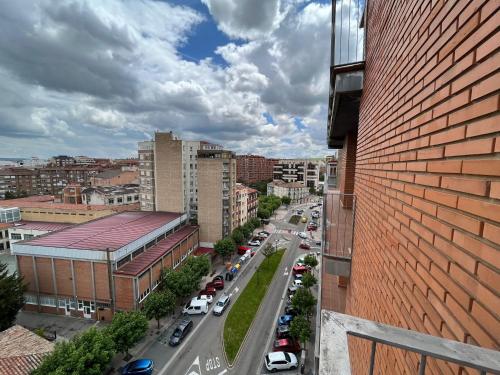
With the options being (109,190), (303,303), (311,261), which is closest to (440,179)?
(303,303)

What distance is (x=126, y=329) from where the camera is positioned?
12539 millimetres

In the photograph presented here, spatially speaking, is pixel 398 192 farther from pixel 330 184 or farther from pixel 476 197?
pixel 330 184

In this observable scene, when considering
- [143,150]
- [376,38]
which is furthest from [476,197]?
[143,150]

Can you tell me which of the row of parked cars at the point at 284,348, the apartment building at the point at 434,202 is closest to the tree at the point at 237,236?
the row of parked cars at the point at 284,348

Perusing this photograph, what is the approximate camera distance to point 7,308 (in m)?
14.4

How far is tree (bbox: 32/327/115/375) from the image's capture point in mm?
9215

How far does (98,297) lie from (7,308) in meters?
4.75

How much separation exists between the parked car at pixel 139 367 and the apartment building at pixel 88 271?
12.9 feet

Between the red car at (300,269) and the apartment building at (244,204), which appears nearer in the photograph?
the red car at (300,269)

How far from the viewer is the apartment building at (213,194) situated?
28359 millimetres

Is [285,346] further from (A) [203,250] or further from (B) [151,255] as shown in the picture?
(A) [203,250]

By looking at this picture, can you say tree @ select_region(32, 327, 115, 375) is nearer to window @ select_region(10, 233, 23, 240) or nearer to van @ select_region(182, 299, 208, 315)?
van @ select_region(182, 299, 208, 315)

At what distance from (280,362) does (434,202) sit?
48.5 ft

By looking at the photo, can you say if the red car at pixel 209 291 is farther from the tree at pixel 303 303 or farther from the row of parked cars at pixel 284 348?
the tree at pixel 303 303
